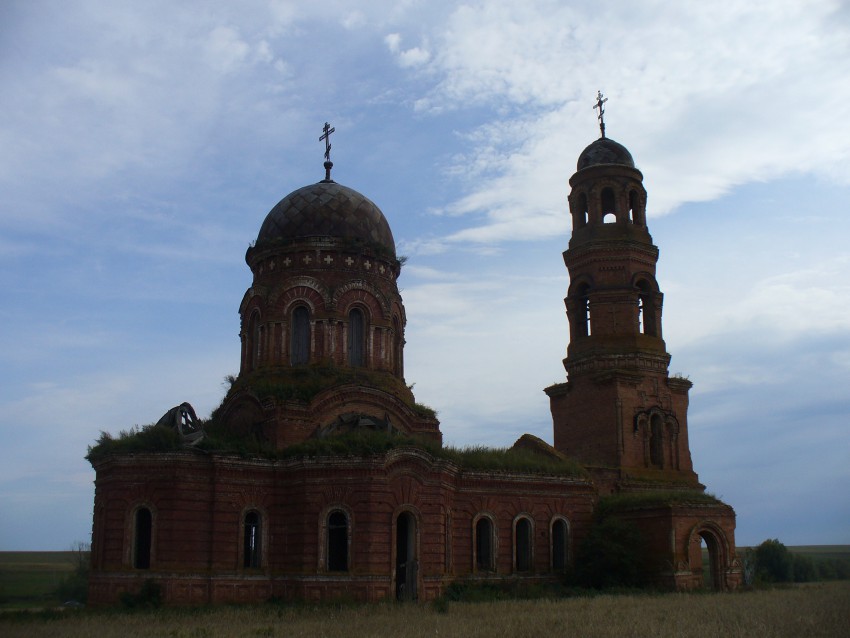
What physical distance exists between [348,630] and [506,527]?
10.4 meters

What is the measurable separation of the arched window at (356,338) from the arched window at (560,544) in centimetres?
776

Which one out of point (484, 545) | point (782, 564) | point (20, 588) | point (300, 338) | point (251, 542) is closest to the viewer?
point (251, 542)

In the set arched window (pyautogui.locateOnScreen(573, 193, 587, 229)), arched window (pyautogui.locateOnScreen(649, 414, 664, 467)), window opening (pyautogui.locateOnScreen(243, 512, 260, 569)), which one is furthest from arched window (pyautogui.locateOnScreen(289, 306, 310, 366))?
arched window (pyautogui.locateOnScreen(649, 414, 664, 467))

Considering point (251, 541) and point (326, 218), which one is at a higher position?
point (326, 218)

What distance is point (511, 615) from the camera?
1928 cm

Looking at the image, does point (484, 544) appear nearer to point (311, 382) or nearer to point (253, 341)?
point (311, 382)

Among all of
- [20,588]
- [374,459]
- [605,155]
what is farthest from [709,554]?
[20,588]

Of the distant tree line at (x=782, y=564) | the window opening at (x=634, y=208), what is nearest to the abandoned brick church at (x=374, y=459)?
the window opening at (x=634, y=208)

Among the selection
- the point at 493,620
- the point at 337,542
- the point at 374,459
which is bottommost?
the point at 493,620

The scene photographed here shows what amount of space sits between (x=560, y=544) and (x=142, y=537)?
12513 millimetres

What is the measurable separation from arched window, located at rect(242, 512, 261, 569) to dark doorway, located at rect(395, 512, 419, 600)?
3.58 metres

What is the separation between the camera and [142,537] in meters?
22.5

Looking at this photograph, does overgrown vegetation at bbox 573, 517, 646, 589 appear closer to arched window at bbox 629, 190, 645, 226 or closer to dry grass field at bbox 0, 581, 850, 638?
dry grass field at bbox 0, 581, 850, 638

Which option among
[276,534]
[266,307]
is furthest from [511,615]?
[266,307]
